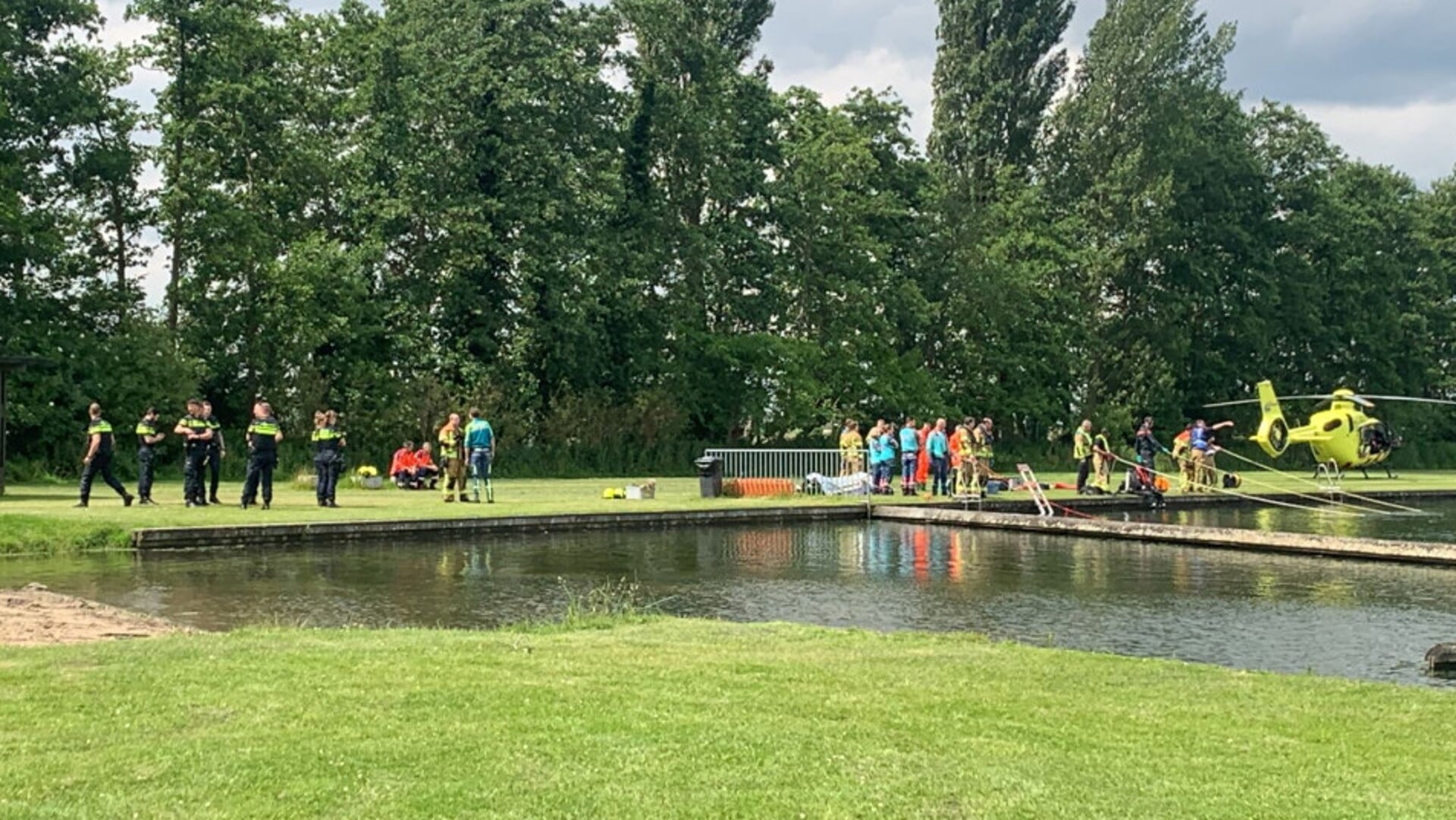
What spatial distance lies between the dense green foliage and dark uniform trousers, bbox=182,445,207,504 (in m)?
12.9

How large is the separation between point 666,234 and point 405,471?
19656mm

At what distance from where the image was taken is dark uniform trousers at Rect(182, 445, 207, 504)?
21000 millimetres

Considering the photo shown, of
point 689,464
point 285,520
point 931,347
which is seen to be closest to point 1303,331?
point 931,347

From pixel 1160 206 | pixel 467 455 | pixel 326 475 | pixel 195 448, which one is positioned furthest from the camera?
pixel 1160 206

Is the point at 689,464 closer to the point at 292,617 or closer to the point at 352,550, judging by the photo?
the point at 352,550

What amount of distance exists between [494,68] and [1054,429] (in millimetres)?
28564

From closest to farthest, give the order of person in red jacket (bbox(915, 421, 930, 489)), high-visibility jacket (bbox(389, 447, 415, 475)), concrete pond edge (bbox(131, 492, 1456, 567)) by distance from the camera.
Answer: concrete pond edge (bbox(131, 492, 1456, 567))
high-visibility jacket (bbox(389, 447, 415, 475))
person in red jacket (bbox(915, 421, 930, 489))

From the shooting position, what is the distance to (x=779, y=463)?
33719mm

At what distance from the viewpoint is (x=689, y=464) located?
144 ft

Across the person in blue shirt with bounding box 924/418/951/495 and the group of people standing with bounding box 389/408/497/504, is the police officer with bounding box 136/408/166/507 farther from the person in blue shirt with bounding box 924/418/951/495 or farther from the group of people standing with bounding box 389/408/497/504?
the person in blue shirt with bounding box 924/418/951/495

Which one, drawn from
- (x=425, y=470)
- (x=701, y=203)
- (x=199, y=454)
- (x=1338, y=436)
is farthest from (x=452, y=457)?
(x=701, y=203)

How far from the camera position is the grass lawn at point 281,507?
16.3 metres

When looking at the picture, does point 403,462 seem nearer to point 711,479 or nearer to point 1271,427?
point 711,479

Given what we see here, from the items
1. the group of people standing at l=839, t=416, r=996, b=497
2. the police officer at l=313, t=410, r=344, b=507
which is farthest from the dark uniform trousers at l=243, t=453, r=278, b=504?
the group of people standing at l=839, t=416, r=996, b=497
